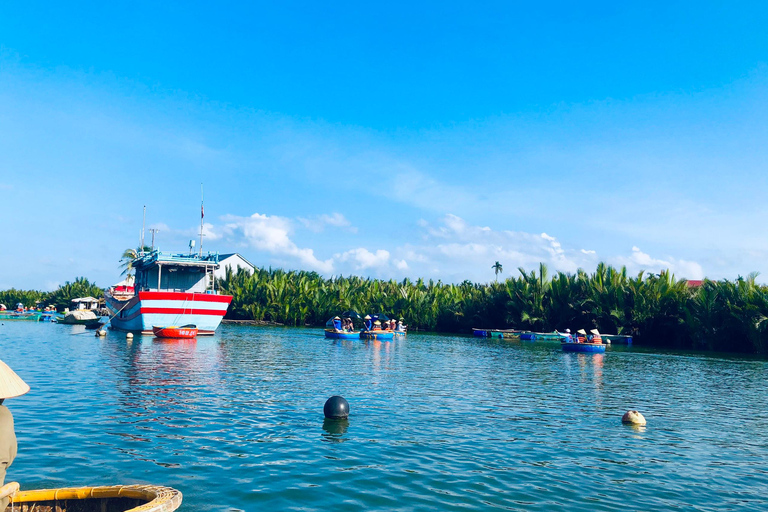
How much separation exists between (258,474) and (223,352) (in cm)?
2540

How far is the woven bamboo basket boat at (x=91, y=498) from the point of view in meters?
7.71

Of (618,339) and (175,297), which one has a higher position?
(175,297)

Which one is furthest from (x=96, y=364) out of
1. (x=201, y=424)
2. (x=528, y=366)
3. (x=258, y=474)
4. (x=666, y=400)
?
(x=666, y=400)

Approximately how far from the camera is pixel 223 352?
35156mm

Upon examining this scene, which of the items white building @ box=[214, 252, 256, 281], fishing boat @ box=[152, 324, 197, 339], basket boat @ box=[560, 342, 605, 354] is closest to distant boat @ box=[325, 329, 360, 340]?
fishing boat @ box=[152, 324, 197, 339]

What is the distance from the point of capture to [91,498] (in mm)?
7855

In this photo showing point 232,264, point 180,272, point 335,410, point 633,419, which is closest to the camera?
point 335,410

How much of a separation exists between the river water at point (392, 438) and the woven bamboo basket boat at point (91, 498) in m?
1.49

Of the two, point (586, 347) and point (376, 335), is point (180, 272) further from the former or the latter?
point (586, 347)

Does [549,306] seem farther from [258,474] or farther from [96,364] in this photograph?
[258,474]

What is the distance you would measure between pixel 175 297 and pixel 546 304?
4046 centimetres

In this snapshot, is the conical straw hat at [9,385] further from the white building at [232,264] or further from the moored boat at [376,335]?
the white building at [232,264]

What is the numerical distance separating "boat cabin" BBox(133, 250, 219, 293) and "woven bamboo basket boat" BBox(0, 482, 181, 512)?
40907 mm

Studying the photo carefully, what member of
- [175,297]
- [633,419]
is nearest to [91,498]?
[633,419]
